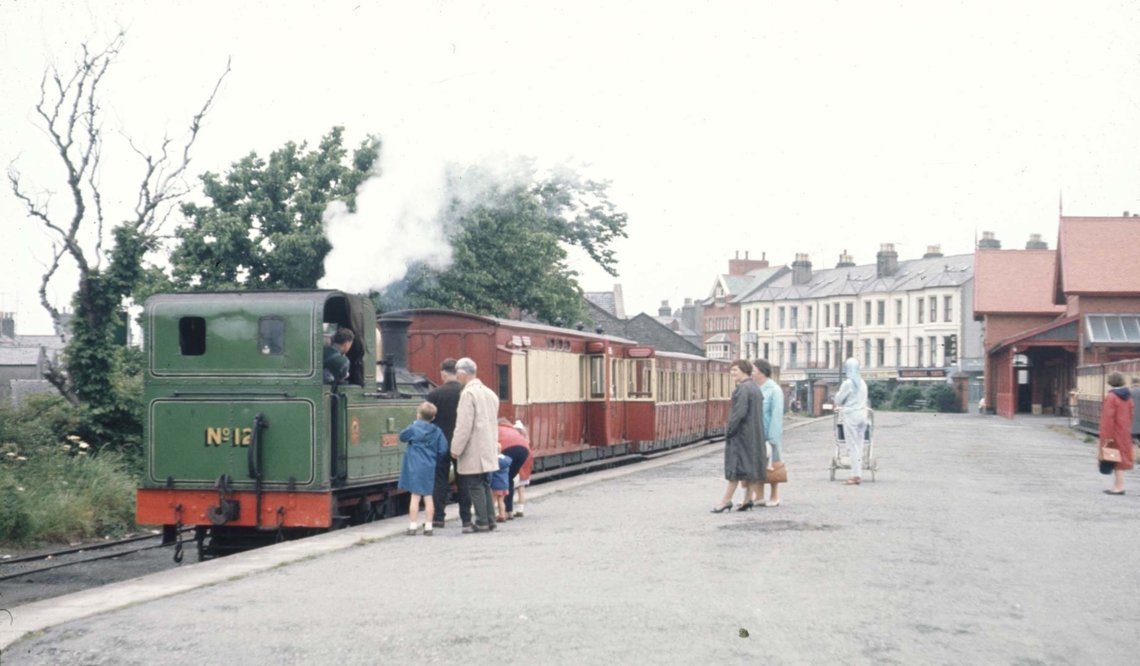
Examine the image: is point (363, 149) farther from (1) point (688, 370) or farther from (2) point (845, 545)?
(2) point (845, 545)

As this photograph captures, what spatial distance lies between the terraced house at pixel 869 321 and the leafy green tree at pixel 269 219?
50852 mm

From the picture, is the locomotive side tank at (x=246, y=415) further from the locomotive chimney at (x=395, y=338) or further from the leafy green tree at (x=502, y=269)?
the leafy green tree at (x=502, y=269)

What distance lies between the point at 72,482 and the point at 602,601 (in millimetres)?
11530

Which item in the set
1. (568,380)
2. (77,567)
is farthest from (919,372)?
(77,567)

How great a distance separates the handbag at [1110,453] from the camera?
17062 millimetres

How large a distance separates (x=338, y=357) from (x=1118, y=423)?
10025 millimetres

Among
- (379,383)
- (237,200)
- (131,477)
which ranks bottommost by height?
(131,477)

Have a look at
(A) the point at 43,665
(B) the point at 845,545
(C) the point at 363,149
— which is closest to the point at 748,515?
(B) the point at 845,545

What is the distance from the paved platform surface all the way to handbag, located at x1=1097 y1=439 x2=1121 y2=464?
2.08 m

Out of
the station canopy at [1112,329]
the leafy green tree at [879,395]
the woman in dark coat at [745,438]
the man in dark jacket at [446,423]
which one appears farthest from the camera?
the leafy green tree at [879,395]

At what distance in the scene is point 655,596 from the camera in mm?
8805

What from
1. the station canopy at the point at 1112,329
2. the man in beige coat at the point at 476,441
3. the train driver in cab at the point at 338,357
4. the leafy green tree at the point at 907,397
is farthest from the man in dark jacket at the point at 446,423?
the leafy green tree at the point at 907,397

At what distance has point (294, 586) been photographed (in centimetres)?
959

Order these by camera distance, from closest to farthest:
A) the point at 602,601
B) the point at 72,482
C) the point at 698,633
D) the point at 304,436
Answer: the point at 698,633 < the point at 602,601 < the point at 304,436 < the point at 72,482
